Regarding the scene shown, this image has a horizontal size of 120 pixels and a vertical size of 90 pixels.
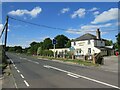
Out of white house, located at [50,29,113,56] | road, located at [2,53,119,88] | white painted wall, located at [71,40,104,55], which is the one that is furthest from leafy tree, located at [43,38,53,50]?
road, located at [2,53,119,88]

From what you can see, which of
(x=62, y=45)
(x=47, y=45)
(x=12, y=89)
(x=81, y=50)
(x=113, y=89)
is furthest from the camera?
(x=62, y=45)

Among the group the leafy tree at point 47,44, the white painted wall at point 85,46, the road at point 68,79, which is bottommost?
the road at point 68,79

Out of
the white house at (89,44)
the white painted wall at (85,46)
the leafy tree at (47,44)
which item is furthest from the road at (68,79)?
the leafy tree at (47,44)

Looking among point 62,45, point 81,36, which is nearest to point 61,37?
point 62,45

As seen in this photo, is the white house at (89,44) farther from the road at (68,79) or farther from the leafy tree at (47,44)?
the road at (68,79)

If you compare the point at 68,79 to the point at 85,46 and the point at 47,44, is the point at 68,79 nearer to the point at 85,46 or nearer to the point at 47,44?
the point at 85,46

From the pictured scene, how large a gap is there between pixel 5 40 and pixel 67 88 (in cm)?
2797

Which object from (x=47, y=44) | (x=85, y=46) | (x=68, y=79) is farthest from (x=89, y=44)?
(x=68, y=79)

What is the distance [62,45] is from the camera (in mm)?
138625


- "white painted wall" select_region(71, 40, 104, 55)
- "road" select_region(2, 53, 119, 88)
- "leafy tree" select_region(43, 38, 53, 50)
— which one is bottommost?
"road" select_region(2, 53, 119, 88)

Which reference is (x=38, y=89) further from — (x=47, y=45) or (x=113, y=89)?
(x=47, y=45)

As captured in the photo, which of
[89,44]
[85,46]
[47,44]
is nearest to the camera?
[89,44]

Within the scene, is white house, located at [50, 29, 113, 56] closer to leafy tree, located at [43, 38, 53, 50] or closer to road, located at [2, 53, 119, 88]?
leafy tree, located at [43, 38, 53, 50]

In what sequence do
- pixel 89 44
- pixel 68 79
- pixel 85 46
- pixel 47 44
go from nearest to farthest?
1. pixel 68 79
2. pixel 89 44
3. pixel 85 46
4. pixel 47 44
